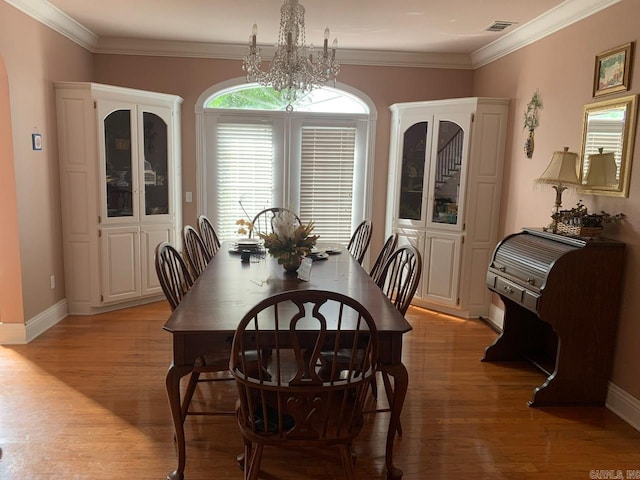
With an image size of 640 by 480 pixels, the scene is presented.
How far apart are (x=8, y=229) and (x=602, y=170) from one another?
4.32 m

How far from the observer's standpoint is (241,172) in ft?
17.8

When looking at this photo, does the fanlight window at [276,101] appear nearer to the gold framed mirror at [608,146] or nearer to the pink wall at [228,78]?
Answer: the pink wall at [228,78]

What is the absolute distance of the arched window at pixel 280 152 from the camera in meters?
5.36

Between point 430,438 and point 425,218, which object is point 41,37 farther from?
point 430,438

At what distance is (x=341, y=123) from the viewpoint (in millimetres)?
5449

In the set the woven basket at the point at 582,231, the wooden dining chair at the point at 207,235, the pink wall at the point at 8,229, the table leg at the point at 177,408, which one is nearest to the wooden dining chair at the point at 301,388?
the table leg at the point at 177,408

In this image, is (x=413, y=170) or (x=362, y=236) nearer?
(x=362, y=236)

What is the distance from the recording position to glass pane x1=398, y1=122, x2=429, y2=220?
502cm

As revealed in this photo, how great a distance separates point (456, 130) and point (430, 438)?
310cm

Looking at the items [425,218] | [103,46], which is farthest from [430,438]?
[103,46]

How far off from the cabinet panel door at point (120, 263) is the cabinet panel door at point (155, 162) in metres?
0.27

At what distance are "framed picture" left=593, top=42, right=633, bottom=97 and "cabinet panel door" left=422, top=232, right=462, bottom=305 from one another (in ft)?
6.30

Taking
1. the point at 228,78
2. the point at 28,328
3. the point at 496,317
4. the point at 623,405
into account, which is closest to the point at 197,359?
the point at 28,328

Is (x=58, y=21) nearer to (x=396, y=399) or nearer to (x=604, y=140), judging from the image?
(x=396, y=399)
